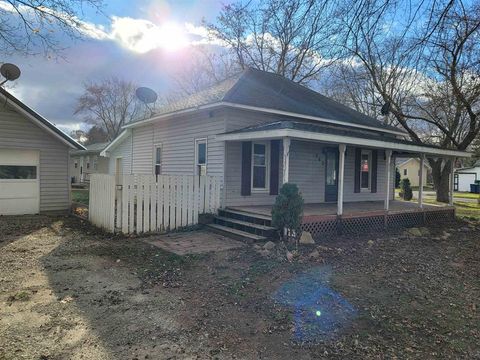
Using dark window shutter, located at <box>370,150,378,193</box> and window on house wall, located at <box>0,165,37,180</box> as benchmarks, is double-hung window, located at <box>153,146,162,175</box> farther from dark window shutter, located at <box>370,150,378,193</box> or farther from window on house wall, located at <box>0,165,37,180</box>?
dark window shutter, located at <box>370,150,378,193</box>

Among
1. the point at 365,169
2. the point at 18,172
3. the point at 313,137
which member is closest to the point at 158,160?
the point at 18,172

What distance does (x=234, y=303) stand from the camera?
486 cm

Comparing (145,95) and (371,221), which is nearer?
(371,221)

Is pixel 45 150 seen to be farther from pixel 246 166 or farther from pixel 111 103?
pixel 111 103

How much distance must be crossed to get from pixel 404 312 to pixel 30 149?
12591 millimetres

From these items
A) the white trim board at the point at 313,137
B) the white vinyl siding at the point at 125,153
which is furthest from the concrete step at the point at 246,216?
the white vinyl siding at the point at 125,153

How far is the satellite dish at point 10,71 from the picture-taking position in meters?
10.9

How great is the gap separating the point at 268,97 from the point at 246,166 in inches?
116

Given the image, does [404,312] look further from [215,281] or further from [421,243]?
[421,243]

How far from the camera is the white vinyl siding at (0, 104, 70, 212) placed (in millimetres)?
12094

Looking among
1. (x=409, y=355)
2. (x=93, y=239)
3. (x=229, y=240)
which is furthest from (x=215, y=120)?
(x=409, y=355)

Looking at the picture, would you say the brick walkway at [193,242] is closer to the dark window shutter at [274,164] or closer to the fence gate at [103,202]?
the fence gate at [103,202]

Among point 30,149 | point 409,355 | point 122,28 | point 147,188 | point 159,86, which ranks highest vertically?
point 159,86

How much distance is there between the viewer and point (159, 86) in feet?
117
